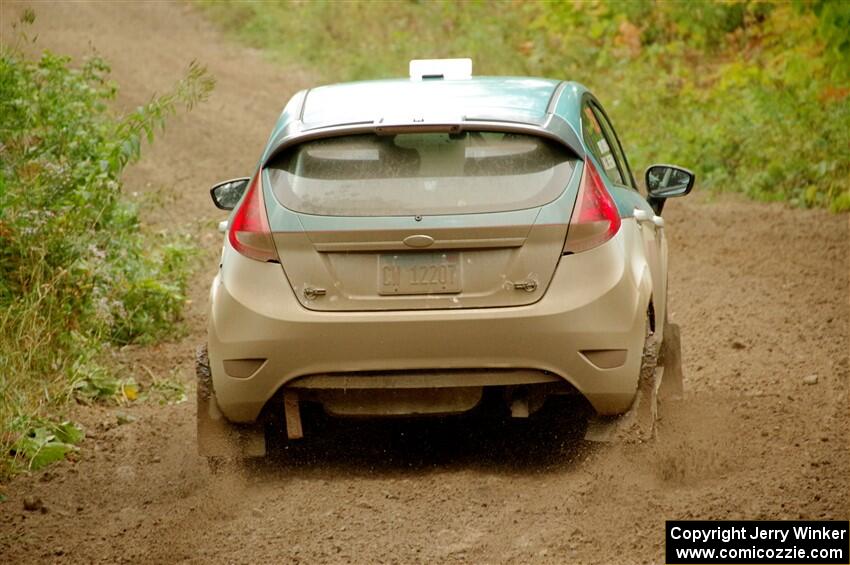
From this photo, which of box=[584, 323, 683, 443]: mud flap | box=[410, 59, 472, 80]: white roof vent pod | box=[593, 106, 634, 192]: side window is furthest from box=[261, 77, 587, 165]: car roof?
box=[584, 323, 683, 443]: mud flap

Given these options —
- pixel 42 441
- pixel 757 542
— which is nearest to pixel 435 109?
pixel 757 542

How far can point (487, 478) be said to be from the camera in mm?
5910

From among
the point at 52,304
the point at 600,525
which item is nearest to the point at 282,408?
the point at 600,525

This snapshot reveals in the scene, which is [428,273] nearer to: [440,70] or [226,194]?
[226,194]

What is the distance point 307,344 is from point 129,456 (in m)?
1.89

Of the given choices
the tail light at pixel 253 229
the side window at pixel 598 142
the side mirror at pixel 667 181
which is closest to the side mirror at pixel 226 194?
the tail light at pixel 253 229

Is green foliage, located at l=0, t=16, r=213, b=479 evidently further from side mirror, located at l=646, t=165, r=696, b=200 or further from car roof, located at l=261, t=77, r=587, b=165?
side mirror, located at l=646, t=165, r=696, b=200

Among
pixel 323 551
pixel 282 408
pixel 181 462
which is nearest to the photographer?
pixel 323 551

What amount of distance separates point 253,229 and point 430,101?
96 cm

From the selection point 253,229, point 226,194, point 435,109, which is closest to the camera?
point 253,229

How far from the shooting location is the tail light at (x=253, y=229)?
18.7 ft

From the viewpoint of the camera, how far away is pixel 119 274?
9602 millimetres

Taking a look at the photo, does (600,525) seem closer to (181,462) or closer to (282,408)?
(282,408)

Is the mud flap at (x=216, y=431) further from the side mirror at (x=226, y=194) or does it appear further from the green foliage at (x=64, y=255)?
the green foliage at (x=64, y=255)
